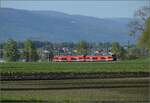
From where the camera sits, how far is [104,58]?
410 ft

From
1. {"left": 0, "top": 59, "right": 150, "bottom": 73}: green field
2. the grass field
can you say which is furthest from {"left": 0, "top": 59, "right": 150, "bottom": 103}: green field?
{"left": 0, "top": 59, "right": 150, "bottom": 73}: green field

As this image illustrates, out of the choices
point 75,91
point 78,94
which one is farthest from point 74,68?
point 78,94

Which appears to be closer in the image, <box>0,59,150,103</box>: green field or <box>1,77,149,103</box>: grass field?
<box>1,77,149,103</box>: grass field

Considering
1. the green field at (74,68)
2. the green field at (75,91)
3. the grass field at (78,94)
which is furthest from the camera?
the green field at (74,68)

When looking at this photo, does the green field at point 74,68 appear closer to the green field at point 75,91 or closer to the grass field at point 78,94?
the green field at point 75,91

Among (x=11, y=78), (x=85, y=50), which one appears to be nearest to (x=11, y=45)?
(x=85, y=50)

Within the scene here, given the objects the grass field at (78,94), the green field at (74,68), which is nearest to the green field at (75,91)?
the grass field at (78,94)

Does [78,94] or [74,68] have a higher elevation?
[78,94]

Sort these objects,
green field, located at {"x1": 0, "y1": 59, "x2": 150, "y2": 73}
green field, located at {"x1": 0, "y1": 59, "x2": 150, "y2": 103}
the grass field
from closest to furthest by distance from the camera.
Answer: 1. the grass field
2. green field, located at {"x1": 0, "y1": 59, "x2": 150, "y2": 103}
3. green field, located at {"x1": 0, "y1": 59, "x2": 150, "y2": 73}

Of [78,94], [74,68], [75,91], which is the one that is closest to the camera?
[78,94]

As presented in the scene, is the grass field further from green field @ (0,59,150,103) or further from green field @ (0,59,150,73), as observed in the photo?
green field @ (0,59,150,73)

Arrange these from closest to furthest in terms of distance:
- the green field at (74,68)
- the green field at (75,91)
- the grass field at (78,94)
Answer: the grass field at (78,94)
the green field at (75,91)
the green field at (74,68)

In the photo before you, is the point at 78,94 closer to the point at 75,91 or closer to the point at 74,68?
the point at 75,91

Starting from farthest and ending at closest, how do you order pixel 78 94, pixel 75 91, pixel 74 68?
pixel 74 68 < pixel 75 91 < pixel 78 94
